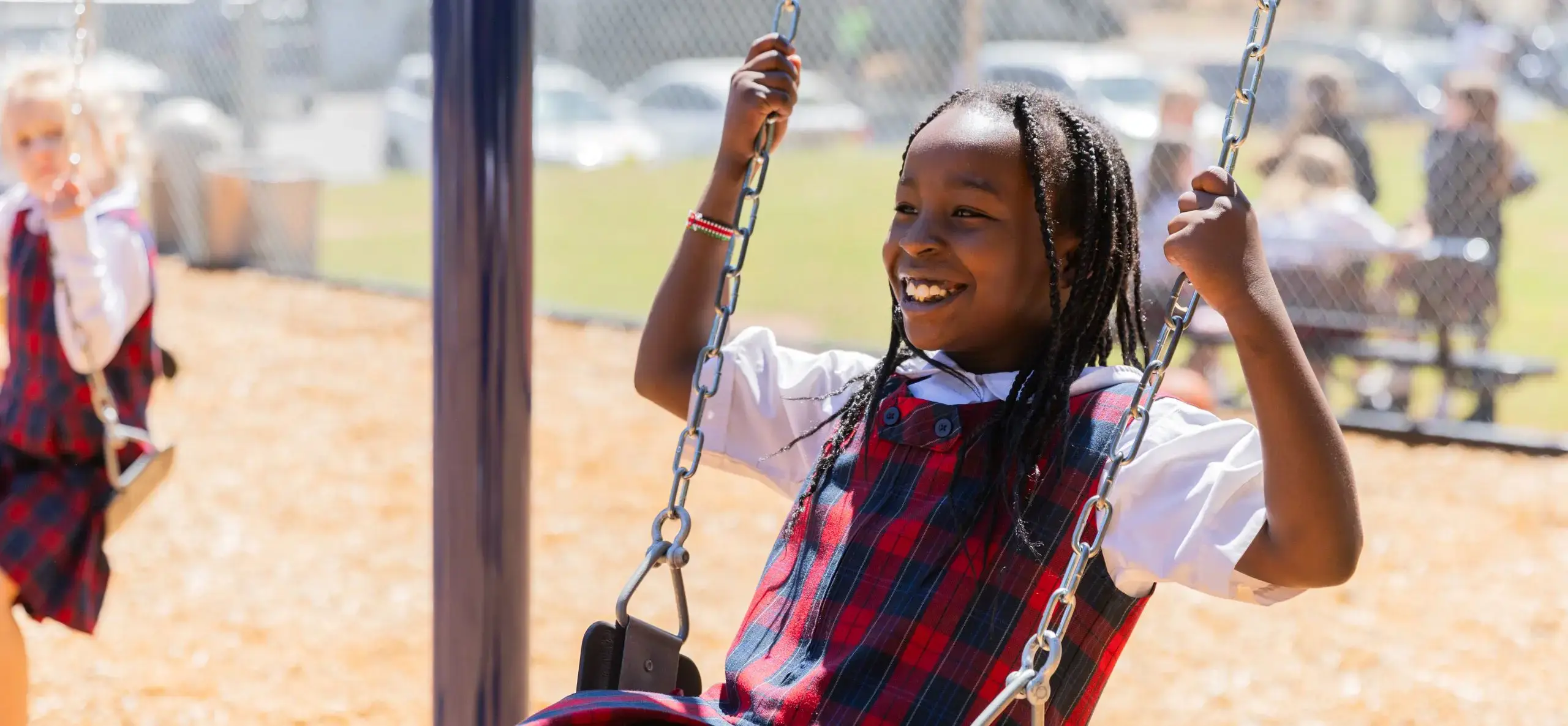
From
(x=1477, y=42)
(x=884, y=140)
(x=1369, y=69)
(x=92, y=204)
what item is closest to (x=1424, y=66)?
(x=1369, y=69)

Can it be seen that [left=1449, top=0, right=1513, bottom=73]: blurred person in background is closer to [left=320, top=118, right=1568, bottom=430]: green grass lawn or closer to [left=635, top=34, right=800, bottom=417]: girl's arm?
[left=320, top=118, right=1568, bottom=430]: green grass lawn

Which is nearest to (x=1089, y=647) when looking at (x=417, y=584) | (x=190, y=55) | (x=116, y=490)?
(x=116, y=490)

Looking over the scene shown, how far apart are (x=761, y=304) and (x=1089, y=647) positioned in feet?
26.1

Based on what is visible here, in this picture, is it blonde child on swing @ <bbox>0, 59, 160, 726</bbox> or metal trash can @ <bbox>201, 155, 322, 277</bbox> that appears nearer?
blonde child on swing @ <bbox>0, 59, 160, 726</bbox>

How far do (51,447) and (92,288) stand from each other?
335mm

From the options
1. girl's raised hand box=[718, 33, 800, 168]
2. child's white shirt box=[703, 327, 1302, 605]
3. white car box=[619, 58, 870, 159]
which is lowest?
child's white shirt box=[703, 327, 1302, 605]

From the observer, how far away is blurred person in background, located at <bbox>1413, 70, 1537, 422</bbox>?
6.34 metres

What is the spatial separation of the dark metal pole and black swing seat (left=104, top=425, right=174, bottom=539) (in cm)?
94

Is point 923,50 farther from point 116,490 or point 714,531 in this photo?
point 116,490

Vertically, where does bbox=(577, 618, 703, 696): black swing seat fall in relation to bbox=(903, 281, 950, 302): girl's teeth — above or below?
below

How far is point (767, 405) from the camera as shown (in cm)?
196

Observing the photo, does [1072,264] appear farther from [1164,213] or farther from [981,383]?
[1164,213]

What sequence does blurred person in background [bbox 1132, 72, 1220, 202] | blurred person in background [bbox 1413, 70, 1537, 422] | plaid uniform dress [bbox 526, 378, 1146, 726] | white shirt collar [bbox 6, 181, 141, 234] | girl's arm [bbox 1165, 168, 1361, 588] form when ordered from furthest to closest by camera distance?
blurred person in background [bbox 1132, 72, 1220, 202]
blurred person in background [bbox 1413, 70, 1537, 422]
white shirt collar [bbox 6, 181, 141, 234]
plaid uniform dress [bbox 526, 378, 1146, 726]
girl's arm [bbox 1165, 168, 1361, 588]

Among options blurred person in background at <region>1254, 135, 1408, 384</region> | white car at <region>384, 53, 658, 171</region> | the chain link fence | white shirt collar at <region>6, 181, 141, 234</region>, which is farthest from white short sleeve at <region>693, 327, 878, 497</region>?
white car at <region>384, 53, 658, 171</region>
